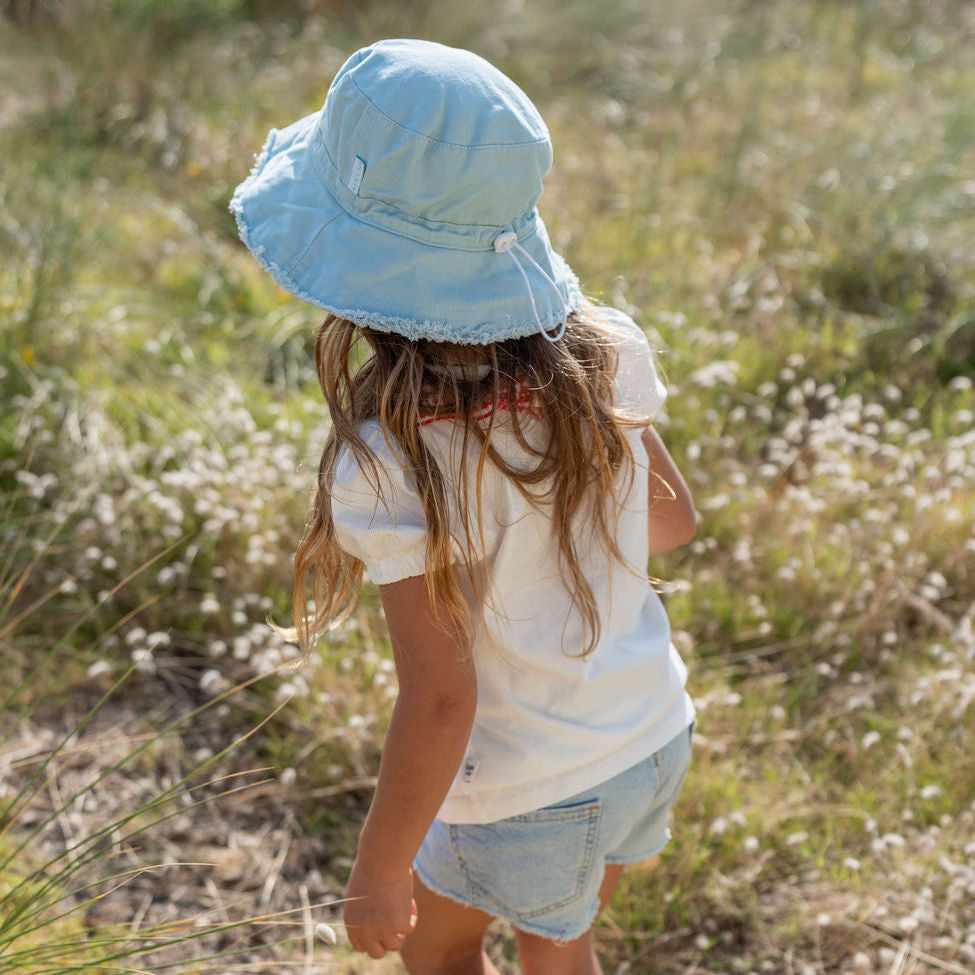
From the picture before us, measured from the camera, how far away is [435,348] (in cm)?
138

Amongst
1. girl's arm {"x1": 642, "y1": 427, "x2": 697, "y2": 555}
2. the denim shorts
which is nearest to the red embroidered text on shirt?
girl's arm {"x1": 642, "y1": 427, "x2": 697, "y2": 555}

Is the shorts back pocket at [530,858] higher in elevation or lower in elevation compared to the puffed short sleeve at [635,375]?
lower

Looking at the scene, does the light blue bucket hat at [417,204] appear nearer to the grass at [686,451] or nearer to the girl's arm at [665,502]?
the girl's arm at [665,502]

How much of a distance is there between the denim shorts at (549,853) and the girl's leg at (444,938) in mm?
60

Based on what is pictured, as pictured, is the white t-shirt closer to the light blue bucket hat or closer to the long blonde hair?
the long blonde hair

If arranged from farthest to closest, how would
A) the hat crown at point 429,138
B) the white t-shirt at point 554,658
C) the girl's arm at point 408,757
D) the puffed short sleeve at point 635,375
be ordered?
1. the puffed short sleeve at point 635,375
2. the white t-shirt at point 554,658
3. the girl's arm at point 408,757
4. the hat crown at point 429,138

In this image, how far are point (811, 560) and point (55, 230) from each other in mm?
2631

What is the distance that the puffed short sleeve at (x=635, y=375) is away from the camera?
1.56 m

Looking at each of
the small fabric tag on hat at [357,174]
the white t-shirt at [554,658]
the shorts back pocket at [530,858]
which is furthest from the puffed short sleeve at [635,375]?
the shorts back pocket at [530,858]

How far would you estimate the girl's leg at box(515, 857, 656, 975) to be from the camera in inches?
66.7

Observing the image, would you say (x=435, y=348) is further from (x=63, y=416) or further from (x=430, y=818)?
(x=63, y=416)

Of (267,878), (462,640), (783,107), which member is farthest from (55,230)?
(783,107)

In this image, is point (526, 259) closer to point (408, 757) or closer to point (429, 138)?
point (429, 138)

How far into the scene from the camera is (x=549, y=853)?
5.11ft
